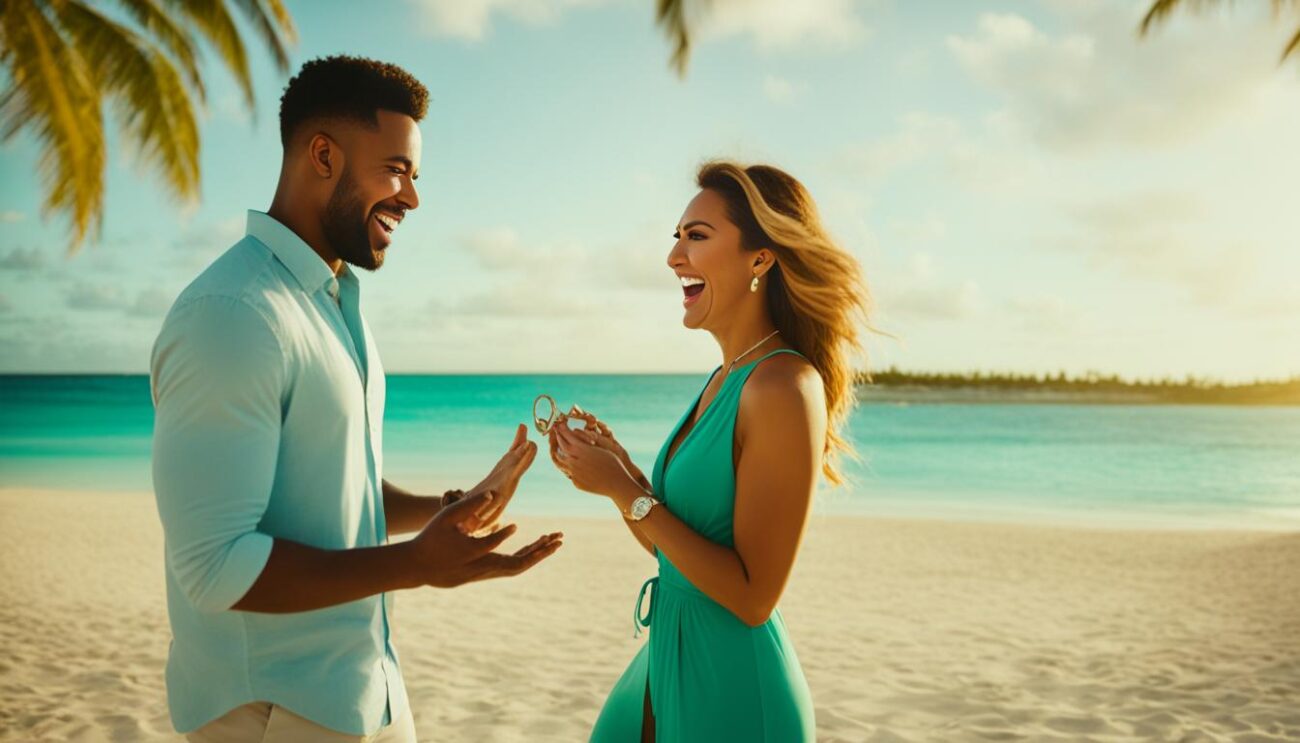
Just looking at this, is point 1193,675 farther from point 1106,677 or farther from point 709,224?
point 709,224

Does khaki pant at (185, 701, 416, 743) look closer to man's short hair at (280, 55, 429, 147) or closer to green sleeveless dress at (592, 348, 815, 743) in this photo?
green sleeveless dress at (592, 348, 815, 743)

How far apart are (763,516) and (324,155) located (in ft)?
A: 4.66

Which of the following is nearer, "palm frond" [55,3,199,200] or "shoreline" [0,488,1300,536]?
"palm frond" [55,3,199,200]

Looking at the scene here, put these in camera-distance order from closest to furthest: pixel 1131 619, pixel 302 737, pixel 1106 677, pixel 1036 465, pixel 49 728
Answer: pixel 302 737, pixel 49 728, pixel 1106 677, pixel 1131 619, pixel 1036 465

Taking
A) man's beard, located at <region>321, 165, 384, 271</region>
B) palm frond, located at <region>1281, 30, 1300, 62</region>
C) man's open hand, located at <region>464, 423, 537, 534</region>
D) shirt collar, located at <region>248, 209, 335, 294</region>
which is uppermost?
palm frond, located at <region>1281, 30, 1300, 62</region>

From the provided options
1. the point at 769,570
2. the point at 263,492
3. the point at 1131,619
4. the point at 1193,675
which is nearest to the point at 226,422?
the point at 263,492

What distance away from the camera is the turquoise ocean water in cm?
2288

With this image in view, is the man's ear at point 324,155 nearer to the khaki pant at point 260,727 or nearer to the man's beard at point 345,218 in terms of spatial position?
the man's beard at point 345,218

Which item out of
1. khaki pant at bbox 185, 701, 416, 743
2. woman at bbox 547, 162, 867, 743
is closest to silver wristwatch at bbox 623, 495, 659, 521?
woman at bbox 547, 162, 867, 743

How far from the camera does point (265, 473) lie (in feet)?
6.27

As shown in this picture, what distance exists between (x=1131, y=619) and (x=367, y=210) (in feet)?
31.7

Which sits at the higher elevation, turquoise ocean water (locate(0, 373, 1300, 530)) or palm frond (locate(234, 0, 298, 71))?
palm frond (locate(234, 0, 298, 71))

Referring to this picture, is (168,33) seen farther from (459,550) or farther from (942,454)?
(942,454)

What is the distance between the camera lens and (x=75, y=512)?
1839 centimetres
